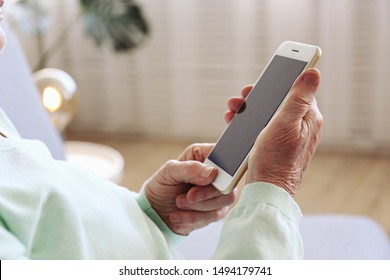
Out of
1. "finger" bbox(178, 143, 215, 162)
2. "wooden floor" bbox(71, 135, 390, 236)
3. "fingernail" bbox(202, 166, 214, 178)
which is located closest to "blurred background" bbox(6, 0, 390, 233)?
"wooden floor" bbox(71, 135, 390, 236)

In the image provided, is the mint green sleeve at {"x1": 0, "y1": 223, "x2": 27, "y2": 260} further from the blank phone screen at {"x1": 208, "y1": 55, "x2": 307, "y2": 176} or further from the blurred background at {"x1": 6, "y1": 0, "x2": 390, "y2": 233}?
the blurred background at {"x1": 6, "y1": 0, "x2": 390, "y2": 233}

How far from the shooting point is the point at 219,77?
2.99 metres

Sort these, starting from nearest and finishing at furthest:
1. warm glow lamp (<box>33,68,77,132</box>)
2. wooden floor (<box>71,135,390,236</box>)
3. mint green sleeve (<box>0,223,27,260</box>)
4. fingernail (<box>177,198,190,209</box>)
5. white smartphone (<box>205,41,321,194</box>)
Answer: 1. mint green sleeve (<box>0,223,27,260</box>)
2. white smartphone (<box>205,41,321,194</box>)
3. fingernail (<box>177,198,190,209</box>)
4. warm glow lamp (<box>33,68,77,132</box>)
5. wooden floor (<box>71,135,390,236</box>)

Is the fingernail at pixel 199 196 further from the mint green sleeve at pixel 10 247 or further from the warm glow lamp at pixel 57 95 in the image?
the warm glow lamp at pixel 57 95

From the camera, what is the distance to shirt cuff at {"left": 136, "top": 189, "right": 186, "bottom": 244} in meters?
0.91

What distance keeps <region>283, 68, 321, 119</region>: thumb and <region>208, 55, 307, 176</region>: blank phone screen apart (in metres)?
0.06

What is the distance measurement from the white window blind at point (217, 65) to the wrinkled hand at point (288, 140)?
2084 mm

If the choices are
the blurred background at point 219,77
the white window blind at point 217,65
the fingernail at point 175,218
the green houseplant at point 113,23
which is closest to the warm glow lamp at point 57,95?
the blurred background at point 219,77

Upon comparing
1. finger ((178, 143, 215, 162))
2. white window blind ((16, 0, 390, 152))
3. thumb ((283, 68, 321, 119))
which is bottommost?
white window blind ((16, 0, 390, 152))

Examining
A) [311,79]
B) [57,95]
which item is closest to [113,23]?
[57,95]

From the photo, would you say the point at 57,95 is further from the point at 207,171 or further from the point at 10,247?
the point at 10,247

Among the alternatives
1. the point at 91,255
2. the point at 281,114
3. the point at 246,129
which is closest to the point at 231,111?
the point at 246,129

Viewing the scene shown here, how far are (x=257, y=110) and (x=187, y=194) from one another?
16 cm

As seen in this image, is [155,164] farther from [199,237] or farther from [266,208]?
[266,208]
